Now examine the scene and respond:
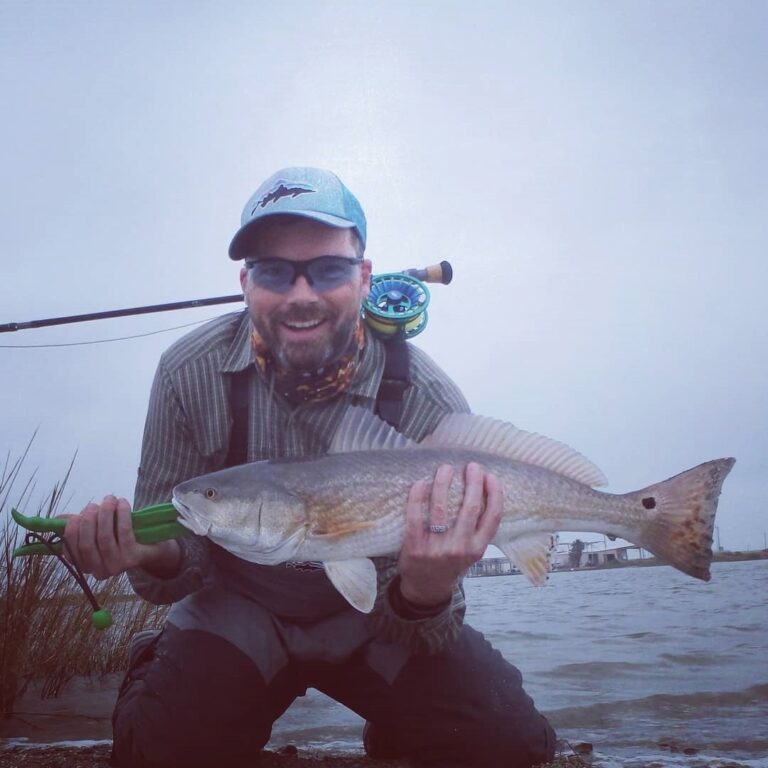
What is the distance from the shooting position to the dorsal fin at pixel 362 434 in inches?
113

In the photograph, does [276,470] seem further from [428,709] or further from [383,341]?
[428,709]

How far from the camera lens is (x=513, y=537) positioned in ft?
9.62

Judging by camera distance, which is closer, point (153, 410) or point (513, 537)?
point (513, 537)

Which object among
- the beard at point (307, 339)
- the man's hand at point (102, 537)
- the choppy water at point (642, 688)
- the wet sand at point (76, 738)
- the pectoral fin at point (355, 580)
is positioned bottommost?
the choppy water at point (642, 688)

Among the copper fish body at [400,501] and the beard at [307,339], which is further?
the beard at [307,339]

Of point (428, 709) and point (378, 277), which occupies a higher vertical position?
point (378, 277)

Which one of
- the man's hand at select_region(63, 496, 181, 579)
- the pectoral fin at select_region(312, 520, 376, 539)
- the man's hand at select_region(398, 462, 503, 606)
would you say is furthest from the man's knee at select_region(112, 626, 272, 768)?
the man's hand at select_region(398, 462, 503, 606)

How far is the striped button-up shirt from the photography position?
3.32 meters

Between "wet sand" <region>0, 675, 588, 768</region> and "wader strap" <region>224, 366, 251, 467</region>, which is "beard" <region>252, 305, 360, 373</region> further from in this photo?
"wet sand" <region>0, 675, 588, 768</region>

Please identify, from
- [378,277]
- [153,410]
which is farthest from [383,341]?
[153,410]

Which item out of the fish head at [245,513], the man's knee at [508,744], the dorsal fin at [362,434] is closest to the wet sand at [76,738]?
the man's knee at [508,744]

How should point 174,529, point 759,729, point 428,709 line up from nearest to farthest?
1. point 174,529
2. point 428,709
3. point 759,729

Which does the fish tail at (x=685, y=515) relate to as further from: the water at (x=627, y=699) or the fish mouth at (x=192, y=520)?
the fish mouth at (x=192, y=520)

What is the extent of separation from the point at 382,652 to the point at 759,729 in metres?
2.26
